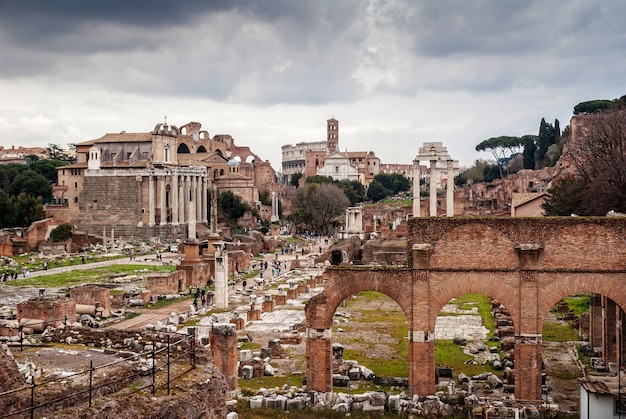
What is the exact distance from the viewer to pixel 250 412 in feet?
52.3

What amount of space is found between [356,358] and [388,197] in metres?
98.7

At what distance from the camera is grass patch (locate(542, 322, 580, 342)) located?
961 inches

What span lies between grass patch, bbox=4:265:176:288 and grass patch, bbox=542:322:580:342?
1006 inches

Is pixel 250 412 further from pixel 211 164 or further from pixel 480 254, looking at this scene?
pixel 211 164

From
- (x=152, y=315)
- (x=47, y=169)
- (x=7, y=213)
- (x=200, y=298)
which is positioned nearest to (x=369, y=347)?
(x=152, y=315)

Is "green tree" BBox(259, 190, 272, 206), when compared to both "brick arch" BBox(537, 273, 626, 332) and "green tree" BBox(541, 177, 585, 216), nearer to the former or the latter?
"green tree" BBox(541, 177, 585, 216)

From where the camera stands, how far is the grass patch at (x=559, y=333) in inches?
961

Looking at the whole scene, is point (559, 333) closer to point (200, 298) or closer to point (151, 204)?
point (200, 298)

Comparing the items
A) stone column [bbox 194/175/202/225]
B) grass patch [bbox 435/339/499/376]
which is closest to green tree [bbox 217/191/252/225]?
stone column [bbox 194/175/202/225]

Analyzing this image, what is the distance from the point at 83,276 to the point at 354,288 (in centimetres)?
2957

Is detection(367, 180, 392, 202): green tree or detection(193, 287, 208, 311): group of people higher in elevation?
detection(367, 180, 392, 202): green tree

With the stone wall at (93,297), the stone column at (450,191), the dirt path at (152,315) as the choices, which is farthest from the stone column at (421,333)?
the stone column at (450,191)

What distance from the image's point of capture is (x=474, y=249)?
17.4 meters

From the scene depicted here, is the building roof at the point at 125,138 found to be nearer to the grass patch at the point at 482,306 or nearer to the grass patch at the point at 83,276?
the grass patch at the point at 83,276
